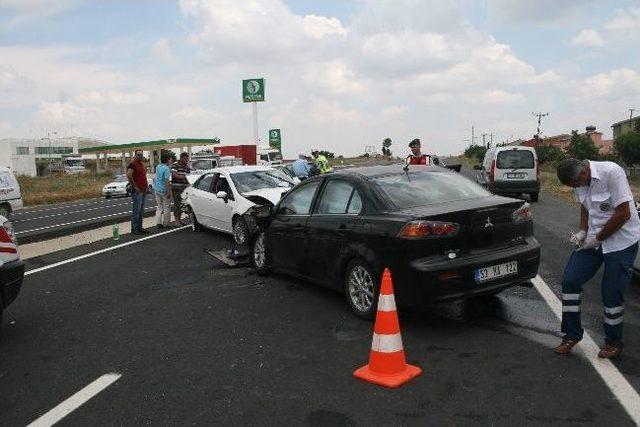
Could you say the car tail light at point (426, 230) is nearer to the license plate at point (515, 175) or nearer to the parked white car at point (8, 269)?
the parked white car at point (8, 269)

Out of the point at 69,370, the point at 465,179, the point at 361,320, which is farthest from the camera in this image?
the point at 465,179

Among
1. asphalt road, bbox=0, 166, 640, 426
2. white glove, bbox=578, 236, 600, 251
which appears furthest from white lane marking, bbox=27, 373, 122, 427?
white glove, bbox=578, 236, 600, 251

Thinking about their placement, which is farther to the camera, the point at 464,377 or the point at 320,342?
the point at 320,342

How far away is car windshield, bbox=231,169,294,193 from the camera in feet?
38.0

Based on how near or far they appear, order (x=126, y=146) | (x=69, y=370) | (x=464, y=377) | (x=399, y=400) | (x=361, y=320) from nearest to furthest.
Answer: (x=399, y=400) < (x=464, y=377) < (x=69, y=370) < (x=361, y=320) < (x=126, y=146)

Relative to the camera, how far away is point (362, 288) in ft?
19.2

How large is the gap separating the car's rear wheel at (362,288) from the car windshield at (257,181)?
18.9 ft

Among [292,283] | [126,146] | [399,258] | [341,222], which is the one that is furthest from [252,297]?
[126,146]

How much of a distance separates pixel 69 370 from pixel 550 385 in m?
3.74

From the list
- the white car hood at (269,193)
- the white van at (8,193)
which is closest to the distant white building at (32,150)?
the white van at (8,193)

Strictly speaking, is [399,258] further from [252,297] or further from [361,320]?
[252,297]

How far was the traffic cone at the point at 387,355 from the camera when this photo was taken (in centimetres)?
436

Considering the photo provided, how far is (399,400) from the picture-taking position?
13.1ft

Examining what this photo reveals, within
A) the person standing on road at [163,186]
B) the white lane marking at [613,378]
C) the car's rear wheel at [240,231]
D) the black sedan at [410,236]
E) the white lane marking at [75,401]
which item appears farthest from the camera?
the person standing on road at [163,186]
